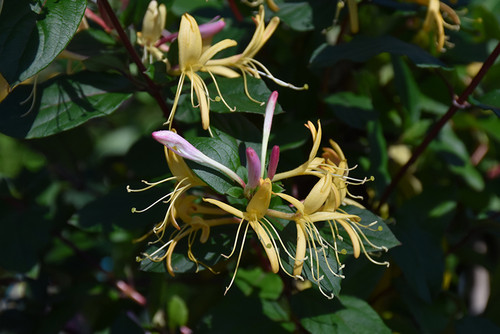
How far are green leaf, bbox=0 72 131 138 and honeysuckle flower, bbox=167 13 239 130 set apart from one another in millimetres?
112

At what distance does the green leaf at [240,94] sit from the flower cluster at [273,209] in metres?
0.06

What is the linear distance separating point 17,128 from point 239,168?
0.30 meters

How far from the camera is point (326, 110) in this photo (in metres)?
1.07

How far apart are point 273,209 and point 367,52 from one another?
0.31 m

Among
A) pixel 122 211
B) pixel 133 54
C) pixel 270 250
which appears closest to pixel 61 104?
pixel 133 54

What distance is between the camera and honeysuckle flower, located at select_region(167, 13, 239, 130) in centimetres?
63

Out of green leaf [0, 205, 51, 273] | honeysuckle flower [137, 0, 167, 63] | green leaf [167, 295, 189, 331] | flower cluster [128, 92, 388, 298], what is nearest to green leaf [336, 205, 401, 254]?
flower cluster [128, 92, 388, 298]

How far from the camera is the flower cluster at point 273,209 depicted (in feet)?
1.94

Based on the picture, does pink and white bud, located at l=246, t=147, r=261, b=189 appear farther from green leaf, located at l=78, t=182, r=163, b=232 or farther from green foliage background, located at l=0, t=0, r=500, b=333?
green leaf, located at l=78, t=182, r=163, b=232

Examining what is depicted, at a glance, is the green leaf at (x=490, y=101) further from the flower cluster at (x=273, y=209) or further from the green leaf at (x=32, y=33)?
the green leaf at (x=32, y=33)

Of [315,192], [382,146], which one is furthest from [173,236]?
[382,146]

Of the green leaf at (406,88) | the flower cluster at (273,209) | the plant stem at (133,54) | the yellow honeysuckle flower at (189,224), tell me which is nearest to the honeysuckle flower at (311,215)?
the flower cluster at (273,209)

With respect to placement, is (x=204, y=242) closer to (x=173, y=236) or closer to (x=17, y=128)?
(x=173, y=236)

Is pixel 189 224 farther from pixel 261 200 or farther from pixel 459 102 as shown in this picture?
pixel 459 102
